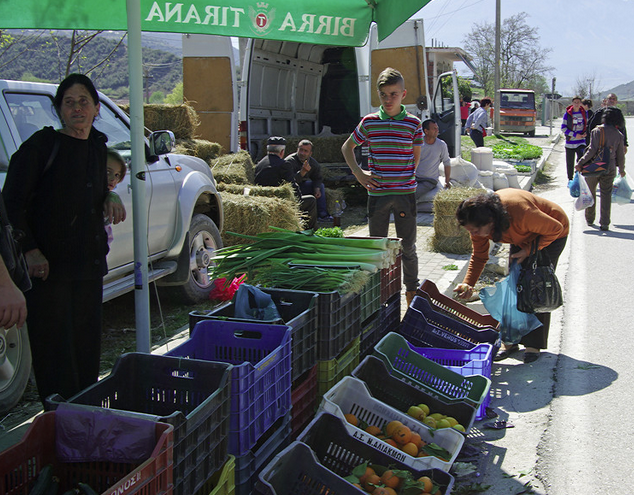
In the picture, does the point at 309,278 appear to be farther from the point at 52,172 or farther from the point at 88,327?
the point at 52,172

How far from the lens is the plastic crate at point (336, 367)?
381 centimetres

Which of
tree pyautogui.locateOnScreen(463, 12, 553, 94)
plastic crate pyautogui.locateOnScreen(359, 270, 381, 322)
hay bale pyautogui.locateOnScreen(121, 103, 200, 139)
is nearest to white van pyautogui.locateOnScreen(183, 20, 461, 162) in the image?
hay bale pyautogui.locateOnScreen(121, 103, 200, 139)

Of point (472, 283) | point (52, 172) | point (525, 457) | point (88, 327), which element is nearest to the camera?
point (52, 172)

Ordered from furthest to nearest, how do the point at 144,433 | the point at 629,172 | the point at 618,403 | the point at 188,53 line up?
the point at 629,172 → the point at 188,53 → the point at 618,403 → the point at 144,433

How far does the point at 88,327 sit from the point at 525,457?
276 cm

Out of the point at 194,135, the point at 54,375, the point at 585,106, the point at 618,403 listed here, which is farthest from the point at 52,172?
the point at 585,106

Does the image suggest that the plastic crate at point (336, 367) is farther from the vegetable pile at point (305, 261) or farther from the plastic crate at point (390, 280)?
the plastic crate at point (390, 280)

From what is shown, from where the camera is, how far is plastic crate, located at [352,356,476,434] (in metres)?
3.84

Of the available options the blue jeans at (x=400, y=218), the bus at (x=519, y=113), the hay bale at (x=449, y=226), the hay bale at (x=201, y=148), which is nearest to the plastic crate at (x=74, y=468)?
the blue jeans at (x=400, y=218)

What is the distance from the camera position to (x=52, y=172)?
10.8ft

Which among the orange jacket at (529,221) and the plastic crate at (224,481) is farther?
the orange jacket at (529,221)

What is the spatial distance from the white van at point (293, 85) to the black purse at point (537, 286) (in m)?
7.02

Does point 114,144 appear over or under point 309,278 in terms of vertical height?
over

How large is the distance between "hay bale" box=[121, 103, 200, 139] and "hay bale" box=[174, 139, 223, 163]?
0.25 metres
